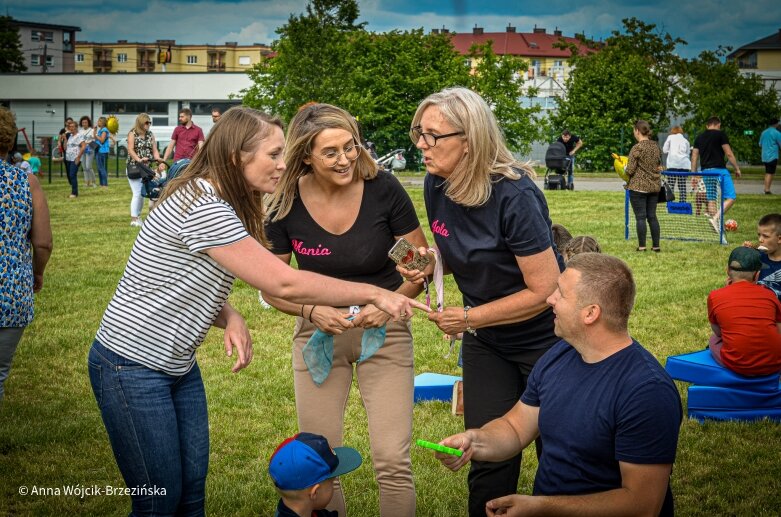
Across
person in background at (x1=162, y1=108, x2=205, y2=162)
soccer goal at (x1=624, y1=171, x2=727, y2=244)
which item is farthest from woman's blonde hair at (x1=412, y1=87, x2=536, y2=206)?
person in background at (x1=162, y1=108, x2=205, y2=162)

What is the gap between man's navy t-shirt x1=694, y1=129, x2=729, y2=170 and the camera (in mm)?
18062

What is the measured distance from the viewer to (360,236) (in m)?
4.10

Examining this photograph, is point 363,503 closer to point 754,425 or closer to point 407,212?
point 407,212

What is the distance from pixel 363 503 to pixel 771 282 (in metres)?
4.43

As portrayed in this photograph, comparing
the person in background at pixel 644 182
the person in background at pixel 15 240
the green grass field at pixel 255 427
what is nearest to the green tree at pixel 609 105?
the person in background at pixel 644 182

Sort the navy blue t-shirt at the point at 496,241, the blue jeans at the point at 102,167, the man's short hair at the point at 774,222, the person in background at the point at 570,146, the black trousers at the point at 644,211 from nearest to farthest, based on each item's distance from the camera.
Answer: the navy blue t-shirt at the point at 496,241, the man's short hair at the point at 774,222, the black trousers at the point at 644,211, the person in background at the point at 570,146, the blue jeans at the point at 102,167

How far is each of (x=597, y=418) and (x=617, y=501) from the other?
1.01 feet

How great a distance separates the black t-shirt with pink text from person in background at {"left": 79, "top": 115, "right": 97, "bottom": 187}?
79.7 ft

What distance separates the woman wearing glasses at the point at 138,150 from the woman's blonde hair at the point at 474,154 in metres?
13.8

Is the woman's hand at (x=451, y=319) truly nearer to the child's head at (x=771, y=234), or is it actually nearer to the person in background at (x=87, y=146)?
the child's head at (x=771, y=234)

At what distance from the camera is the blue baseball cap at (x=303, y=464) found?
→ 3512mm

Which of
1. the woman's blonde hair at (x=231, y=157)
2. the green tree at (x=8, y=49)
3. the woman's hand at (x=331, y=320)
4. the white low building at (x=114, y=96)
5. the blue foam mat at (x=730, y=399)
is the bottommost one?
the blue foam mat at (x=730, y=399)

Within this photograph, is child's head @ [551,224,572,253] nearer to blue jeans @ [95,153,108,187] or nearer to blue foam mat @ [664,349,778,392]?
blue foam mat @ [664,349,778,392]

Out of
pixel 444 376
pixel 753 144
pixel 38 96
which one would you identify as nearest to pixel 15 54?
pixel 38 96
